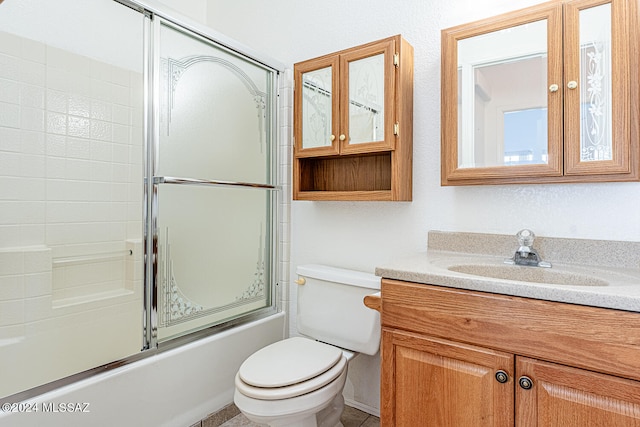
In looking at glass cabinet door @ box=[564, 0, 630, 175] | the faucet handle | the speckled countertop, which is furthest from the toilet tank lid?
glass cabinet door @ box=[564, 0, 630, 175]

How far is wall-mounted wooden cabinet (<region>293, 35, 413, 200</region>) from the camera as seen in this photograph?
154 centimetres

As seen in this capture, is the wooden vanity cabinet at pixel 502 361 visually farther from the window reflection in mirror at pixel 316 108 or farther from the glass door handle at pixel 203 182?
the glass door handle at pixel 203 182

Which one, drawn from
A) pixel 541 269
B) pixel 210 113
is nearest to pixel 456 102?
pixel 541 269

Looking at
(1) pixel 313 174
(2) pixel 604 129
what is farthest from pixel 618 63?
(1) pixel 313 174

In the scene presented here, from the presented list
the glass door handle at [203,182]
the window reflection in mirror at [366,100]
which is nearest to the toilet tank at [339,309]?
the glass door handle at [203,182]

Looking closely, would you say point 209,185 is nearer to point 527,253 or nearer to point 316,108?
point 316,108

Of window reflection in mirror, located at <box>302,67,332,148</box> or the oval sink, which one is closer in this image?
the oval sink

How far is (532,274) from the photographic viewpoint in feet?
4.14

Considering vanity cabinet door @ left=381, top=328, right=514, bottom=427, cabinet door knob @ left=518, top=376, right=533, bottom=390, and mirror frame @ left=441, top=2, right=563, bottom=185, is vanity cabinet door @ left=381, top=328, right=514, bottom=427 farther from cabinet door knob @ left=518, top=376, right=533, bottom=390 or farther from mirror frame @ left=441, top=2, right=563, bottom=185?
mirror frame @ left=441, top=2, right=563, bottom=185

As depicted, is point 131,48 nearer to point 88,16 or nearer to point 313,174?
point 88,16

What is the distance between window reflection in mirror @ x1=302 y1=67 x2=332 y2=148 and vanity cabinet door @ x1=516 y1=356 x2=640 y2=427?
3.94 ft

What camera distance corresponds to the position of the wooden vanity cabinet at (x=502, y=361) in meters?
0.87

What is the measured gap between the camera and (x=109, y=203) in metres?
1.53

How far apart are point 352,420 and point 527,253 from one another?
3.69 ft
